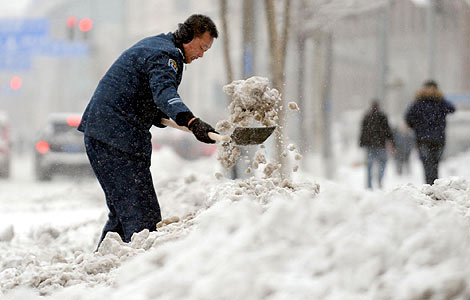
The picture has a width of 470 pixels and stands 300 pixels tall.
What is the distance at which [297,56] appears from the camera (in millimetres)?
19672

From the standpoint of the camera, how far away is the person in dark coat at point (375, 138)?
13.2 metres

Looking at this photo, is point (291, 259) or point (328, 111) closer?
point (291, 259)

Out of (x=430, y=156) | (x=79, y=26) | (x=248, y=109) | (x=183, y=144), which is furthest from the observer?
(x=79, y=26)

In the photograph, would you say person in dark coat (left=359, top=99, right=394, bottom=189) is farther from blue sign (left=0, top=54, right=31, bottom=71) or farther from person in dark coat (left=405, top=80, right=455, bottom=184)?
blue sign (left=0, top=54, right=31, bottom=71)

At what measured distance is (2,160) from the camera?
698 inches

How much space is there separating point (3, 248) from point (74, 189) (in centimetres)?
653

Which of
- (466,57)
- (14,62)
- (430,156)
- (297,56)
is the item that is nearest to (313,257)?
(430,156)

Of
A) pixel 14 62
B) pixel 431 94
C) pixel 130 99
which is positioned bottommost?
pixel 14 62

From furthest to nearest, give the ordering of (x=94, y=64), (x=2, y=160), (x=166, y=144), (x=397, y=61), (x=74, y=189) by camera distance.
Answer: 1. (x=397, y=61)
2. (x=94, y=64)
3. (x=166, y=144)
4. (x=2, y=160)
5. (x=74, y=189)

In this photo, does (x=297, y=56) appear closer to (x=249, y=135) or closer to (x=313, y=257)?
(x=249, y=135)

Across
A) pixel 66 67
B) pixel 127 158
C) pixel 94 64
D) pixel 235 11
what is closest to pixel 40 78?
pixel 66 67

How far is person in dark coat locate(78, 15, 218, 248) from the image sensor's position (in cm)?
512

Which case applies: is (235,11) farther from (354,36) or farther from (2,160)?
(354,36)

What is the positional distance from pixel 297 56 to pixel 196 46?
14.6 metres
